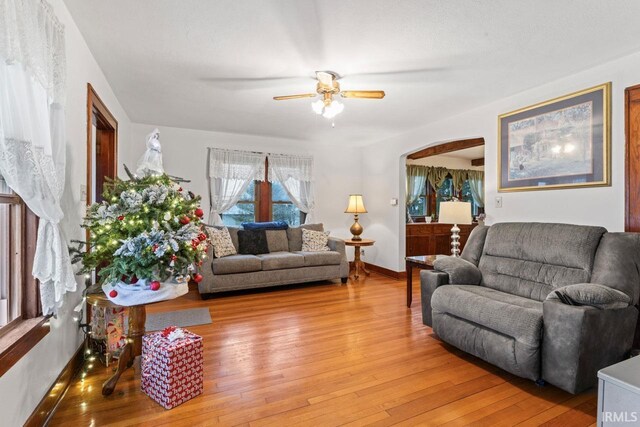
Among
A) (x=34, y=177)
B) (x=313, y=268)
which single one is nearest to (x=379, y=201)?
(x=313, y=268)

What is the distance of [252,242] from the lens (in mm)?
4844

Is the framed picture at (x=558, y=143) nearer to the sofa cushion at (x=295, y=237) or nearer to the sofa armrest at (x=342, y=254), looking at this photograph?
the sofa armrest at (x=342, y=254)

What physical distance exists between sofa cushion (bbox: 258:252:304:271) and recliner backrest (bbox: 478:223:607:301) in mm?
2470

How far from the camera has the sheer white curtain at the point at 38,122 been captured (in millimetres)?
1258

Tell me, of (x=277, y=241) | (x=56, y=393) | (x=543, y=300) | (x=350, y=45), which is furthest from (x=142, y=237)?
(x=277, y=241)

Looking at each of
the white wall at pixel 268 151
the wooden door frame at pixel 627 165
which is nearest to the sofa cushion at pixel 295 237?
the white wall at pixel 268 151

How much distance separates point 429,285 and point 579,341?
1.20 metres

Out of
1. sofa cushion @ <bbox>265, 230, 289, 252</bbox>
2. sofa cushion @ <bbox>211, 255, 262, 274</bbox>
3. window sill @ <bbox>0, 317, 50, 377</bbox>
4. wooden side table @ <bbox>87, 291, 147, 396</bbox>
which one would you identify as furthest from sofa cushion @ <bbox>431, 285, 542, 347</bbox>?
sofa cushion @ <bbox>265, 230, 289, 252</bbox>

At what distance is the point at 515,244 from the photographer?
113 inches

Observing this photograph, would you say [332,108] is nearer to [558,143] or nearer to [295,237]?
[558,143]

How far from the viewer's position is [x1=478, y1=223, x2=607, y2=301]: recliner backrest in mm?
2445

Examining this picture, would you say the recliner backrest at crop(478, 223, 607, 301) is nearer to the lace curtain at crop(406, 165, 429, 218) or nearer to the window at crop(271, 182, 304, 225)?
the window at crop(271, 182, 304, 225)

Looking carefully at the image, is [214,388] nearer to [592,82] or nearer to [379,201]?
[592,82]

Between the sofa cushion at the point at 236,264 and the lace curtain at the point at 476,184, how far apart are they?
5852 millimetres
